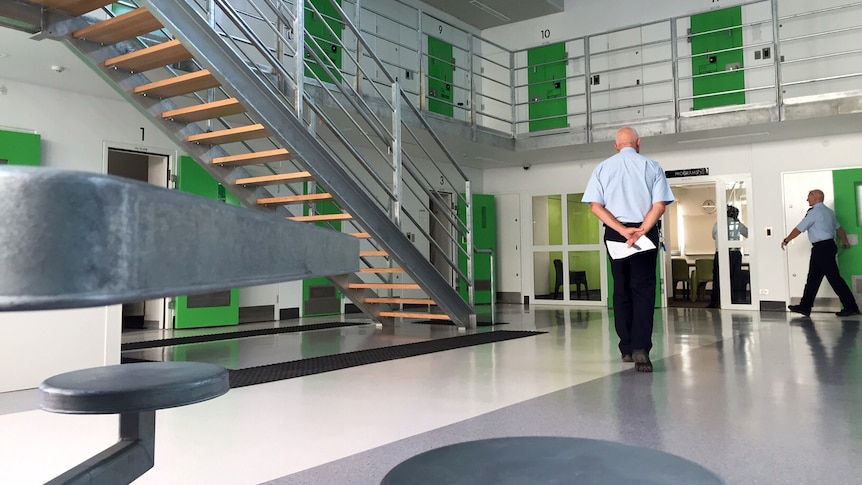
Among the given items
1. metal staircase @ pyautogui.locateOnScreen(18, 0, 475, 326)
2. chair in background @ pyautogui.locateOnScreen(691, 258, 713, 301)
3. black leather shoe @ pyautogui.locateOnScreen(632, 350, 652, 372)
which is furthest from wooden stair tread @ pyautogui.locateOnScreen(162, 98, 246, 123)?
chair in background @ pyautogui.locateOnScreen(691, 258, 713, 301)

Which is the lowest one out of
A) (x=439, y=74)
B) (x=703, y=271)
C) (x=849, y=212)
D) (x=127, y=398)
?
(x=127, y=398)

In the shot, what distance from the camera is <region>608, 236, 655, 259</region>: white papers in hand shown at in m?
4.00

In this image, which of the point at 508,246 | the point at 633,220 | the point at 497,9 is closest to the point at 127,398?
the point at 633,220

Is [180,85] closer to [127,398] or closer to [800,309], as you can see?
[127,398]

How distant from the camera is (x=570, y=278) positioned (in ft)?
37.9

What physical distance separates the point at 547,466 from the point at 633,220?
3.49 metres

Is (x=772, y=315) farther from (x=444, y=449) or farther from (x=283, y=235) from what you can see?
(x=283, y=235)

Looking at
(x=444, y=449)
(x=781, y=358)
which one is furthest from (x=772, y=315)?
(x=444, y=449)

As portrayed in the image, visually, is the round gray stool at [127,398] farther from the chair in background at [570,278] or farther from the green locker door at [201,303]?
the chair in background at [570,278]

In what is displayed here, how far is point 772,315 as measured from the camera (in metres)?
8.64

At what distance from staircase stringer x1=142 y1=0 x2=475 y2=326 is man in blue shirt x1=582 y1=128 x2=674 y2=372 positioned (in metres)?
1.88

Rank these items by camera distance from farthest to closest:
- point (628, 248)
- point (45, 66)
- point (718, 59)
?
point (718, 59)
point (45, 66)
point (628, 248)

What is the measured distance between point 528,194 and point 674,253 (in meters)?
4.92

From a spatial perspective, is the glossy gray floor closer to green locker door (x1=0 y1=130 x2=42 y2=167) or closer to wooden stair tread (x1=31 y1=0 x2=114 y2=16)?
wooden stair tread (x1=31 y1=0 x2=114 y2=16)
